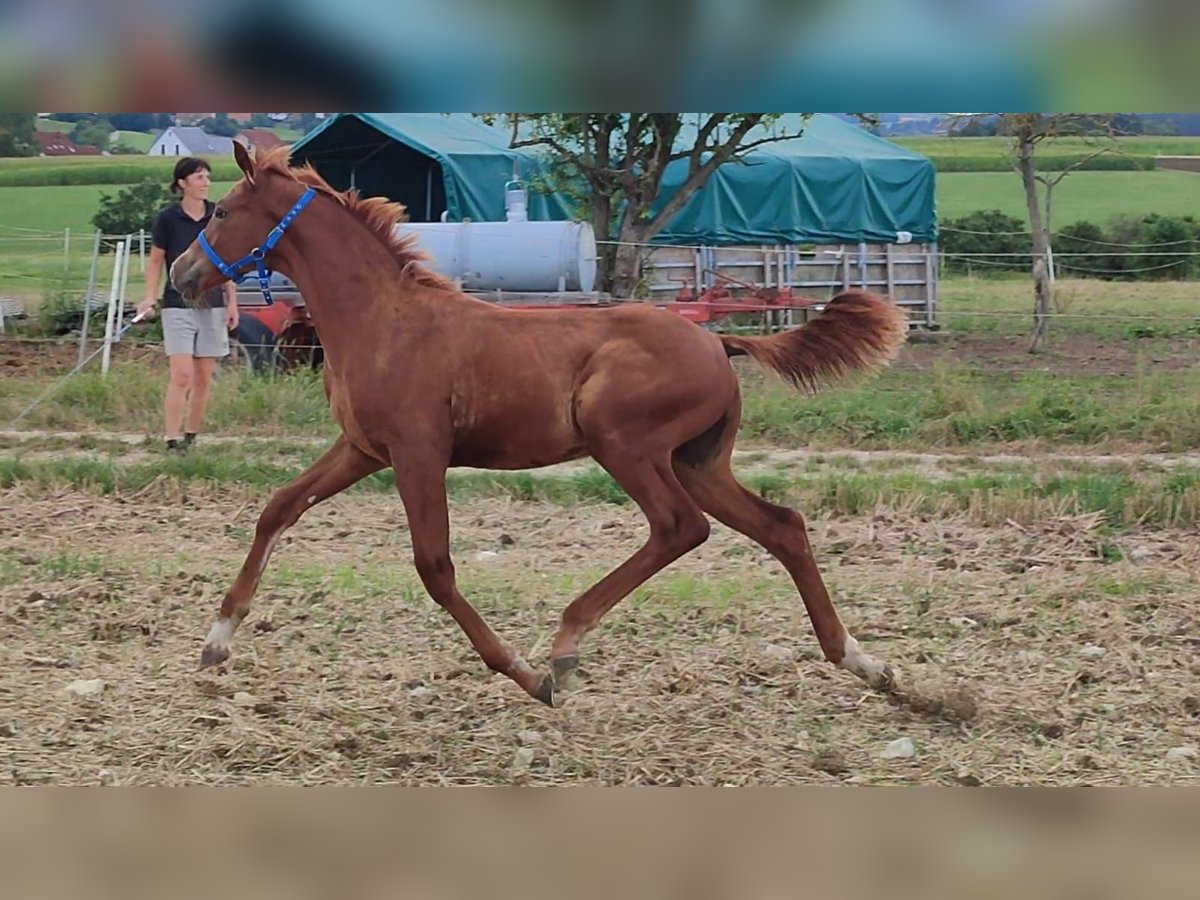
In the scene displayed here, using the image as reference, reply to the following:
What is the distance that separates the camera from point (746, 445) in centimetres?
1023

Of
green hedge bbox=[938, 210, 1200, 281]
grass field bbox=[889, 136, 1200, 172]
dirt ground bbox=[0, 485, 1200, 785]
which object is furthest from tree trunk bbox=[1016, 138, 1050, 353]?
dirt ground bbox=[0, 485, 1200, 785]

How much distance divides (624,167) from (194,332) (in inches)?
249

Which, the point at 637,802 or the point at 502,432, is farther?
the point at 502,432

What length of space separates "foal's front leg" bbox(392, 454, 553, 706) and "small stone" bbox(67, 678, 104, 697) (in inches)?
52.8

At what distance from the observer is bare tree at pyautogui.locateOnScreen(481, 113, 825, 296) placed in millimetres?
13391

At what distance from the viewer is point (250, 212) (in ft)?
16.4

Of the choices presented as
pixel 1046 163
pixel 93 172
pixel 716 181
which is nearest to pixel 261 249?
pixel 93 172

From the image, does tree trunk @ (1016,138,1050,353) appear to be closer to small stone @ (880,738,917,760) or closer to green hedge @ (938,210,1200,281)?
green hedge @ (938,210,1200,281)

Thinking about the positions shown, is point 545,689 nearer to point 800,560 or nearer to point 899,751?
point 800,560

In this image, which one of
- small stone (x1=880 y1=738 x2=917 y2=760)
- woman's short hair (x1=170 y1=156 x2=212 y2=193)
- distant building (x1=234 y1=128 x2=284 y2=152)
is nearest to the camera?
small stone (x1=880 y1=738 x2=917 y2=760)

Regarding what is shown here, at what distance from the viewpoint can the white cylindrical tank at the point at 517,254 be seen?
13031 millimetres

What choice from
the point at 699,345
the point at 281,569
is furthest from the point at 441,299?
the point at 281,569
